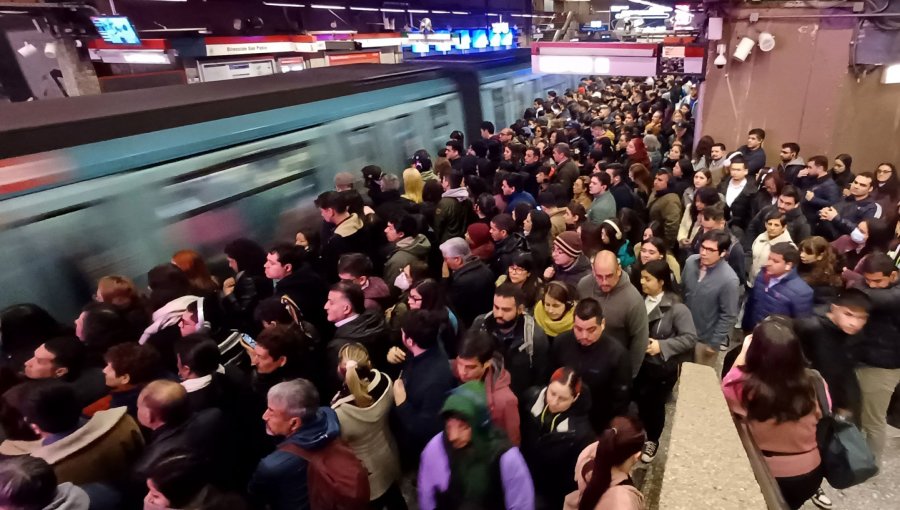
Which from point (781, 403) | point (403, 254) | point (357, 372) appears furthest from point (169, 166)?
point (781, 403)

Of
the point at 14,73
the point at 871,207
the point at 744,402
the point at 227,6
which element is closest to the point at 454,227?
the point at 744,402

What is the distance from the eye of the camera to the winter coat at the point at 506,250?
3.88 meters

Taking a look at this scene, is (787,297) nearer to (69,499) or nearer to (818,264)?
(818,264)

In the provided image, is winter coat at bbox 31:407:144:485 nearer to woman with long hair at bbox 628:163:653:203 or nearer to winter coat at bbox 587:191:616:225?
winter coat at bbox 587:191:616:225

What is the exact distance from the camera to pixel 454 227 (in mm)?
4785

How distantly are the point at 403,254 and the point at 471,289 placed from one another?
650 mm

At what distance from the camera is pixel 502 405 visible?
2404 millimetres

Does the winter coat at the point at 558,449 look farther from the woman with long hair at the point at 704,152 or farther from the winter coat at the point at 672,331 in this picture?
the woman with long hair at the point at 704,152

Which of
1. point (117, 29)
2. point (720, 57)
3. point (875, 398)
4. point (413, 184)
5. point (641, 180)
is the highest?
point (117, 29)

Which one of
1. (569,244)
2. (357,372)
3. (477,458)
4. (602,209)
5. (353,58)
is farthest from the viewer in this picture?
(353,58)

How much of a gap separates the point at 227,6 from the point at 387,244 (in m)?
10.3

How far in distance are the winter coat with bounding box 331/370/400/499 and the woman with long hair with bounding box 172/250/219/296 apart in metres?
1.61

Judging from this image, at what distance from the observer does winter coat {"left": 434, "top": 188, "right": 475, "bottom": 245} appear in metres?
4.75

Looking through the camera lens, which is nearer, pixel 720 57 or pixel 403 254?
pixel 403 254
